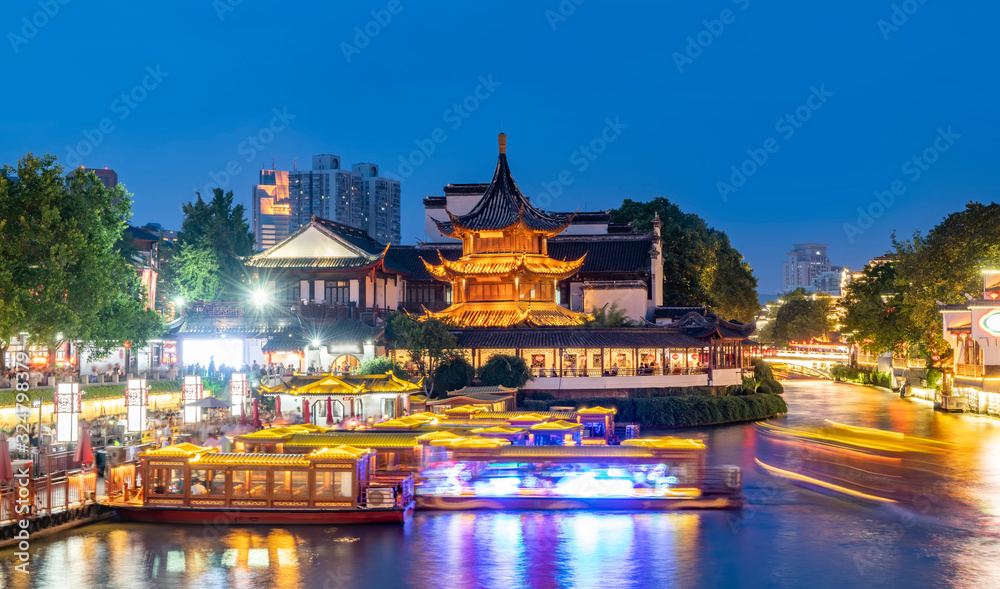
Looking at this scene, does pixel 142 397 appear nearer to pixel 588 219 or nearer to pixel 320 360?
pixel 320 360

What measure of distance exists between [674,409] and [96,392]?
29.4 m

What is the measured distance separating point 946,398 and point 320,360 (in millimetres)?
41374

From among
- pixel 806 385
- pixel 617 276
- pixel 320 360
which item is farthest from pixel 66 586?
pixel 806 385

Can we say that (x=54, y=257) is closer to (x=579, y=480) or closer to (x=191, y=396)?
(x=191, y=396)

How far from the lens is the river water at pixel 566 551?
19453 millimetres

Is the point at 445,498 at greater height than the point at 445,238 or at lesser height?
lesser

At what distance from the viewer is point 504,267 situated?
5806 cm

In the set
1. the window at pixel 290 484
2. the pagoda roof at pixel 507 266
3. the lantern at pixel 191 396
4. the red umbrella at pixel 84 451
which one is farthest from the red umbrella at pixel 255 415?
the pagoda roof at pixel 507 266

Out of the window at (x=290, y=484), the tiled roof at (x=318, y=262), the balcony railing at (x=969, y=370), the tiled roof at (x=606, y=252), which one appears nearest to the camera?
Result: the window at (x=290, y=484)

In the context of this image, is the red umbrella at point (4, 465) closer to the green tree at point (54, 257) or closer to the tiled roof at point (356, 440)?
the tiled roof at point (356, 440)

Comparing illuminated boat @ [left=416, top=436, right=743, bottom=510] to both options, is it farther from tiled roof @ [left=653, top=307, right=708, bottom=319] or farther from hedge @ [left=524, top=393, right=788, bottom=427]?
tiled roof @ [left=653, top=307, right=708, bottom=319]

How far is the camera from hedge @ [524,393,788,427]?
161 ft

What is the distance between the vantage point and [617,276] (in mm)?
65125

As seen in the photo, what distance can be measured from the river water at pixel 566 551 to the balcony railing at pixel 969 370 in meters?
35.8
